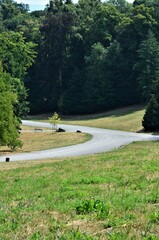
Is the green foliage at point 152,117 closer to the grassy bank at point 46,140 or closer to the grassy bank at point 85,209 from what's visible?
the grassy bank at point 46,140

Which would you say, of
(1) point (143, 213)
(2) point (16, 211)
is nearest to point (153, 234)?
(1) point (143, 213)

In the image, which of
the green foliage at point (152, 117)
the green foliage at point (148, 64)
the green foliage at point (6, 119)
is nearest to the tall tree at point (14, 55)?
the green foliage at point (6, 119)

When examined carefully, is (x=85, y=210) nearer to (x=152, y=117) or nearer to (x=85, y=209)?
(x=85, y=209)

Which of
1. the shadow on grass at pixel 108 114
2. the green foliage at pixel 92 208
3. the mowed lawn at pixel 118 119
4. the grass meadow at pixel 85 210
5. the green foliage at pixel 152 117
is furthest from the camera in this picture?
the shadow on grass at pixel 108 114

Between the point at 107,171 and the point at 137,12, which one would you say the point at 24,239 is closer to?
the point at 107,171

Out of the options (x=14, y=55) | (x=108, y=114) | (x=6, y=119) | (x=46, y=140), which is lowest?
(x=46, y=140)

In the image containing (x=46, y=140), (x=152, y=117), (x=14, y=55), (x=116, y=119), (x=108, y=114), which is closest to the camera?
(x=46, y=140)

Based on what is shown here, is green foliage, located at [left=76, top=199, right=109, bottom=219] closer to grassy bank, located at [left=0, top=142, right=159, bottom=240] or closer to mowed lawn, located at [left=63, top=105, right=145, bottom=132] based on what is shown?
grassy bank, located at [left=0, top=142, right=159, bottom=240]

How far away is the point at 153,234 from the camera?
561cm

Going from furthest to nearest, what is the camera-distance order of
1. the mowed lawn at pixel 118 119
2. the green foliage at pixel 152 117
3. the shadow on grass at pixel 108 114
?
the shadow on grass at pixel 108 114 → the mowed lawn at pixel 118 119 → the green foliage at pixel 152 117

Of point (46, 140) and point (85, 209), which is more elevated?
point (85, 209)

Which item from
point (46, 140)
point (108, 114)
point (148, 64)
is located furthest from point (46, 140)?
point (148, 64)

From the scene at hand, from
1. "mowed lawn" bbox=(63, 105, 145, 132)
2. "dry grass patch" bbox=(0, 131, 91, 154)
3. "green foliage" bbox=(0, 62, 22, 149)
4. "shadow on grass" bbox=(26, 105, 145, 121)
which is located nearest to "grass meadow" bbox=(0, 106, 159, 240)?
"green foliage" bbox=(0, 62, 22, 149)

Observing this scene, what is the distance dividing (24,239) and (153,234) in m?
1.70
